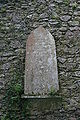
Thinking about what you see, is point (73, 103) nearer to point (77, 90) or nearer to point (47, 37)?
point (77, 90)

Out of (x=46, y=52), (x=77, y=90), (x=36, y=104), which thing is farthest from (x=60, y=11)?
(x=36, y=104)

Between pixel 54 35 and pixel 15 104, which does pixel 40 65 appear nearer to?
pixel 54 35

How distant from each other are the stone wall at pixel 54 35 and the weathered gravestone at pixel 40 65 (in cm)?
11

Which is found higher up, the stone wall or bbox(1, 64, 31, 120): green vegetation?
the stone wall

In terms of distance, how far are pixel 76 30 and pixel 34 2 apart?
108 cm

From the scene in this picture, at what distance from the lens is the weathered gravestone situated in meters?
4.05

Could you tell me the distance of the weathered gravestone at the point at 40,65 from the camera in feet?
13.3

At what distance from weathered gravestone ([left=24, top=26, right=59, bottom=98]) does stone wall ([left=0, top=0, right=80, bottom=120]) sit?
11 cm

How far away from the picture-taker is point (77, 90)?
13.6 ft

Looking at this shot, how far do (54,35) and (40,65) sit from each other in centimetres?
71

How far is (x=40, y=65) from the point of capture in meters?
4.26

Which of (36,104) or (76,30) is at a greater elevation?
(76,30)

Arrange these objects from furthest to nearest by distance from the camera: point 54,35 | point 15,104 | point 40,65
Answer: point 54,35 < point 40,65 < point 15,104

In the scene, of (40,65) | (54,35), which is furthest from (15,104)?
(54,35)
